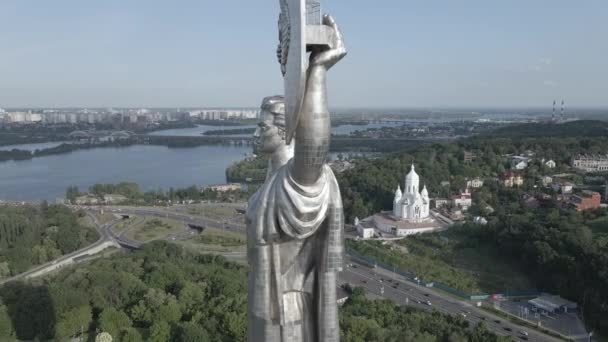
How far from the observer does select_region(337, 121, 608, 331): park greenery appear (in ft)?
58.2

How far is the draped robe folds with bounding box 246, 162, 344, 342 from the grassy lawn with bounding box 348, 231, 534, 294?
14.6m

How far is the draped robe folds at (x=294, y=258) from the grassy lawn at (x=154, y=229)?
2170 cm

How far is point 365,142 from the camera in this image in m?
82.1

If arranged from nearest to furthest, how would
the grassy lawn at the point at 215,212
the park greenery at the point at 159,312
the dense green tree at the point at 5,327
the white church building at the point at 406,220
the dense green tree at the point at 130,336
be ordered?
the dense green tree at the point at 130,336 → the park greenery at the point at 159,312 → the dense green tree at the point at 5,327 → the white church building at the point at 406,220 → the grassy lawn at the point at 215,212

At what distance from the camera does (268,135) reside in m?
5.03

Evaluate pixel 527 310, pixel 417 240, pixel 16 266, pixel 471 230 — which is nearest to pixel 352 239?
pixel 417 240

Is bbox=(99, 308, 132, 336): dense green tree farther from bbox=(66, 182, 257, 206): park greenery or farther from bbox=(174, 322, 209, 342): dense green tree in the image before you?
bbox=(66, 182, 257, 206): park greenery

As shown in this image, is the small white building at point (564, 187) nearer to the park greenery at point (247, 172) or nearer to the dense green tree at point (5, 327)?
the park greenery at point (247, 172)

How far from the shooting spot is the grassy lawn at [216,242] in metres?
23.7

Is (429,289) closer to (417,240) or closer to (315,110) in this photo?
(417,240)

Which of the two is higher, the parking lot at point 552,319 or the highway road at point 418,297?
the highway road at point 418,297

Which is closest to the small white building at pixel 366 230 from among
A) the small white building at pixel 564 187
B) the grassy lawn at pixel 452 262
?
the grassy lawn at pixel 452 262

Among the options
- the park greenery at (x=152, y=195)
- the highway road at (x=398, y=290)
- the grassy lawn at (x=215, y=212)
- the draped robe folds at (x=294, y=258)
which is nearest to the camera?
the draped robe folds at (x=294, y=258)

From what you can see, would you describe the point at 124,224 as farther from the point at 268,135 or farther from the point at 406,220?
the point at 268,135
